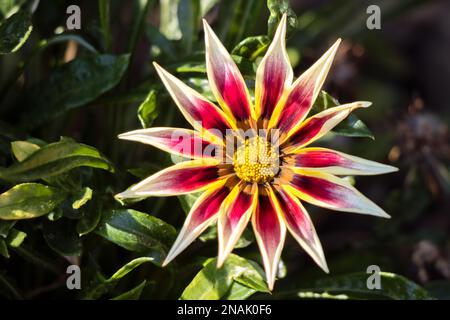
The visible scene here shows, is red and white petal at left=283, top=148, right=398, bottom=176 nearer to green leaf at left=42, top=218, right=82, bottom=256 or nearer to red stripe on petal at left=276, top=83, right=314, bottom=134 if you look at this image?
red stripe on petal at left=276, top=83, right=314, bottom=134

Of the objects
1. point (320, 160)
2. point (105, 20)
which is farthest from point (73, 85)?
point (320, 160)

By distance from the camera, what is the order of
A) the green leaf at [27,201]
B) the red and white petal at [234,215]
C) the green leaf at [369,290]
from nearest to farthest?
1. the red and white petal at [234,215]
2. the green leaf at [27,201]
3. the green leaf at [369,290]

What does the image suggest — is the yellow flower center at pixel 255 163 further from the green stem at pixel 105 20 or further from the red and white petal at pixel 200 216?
the green stem at pixel 105 20

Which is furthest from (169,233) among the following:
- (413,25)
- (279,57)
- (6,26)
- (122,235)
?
(413,25)

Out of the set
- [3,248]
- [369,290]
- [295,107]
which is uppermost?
[295,107]

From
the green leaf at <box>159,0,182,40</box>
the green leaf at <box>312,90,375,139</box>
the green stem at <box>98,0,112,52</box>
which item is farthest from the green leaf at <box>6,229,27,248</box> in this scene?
the green leaf at <box>159,0,182,40</box>

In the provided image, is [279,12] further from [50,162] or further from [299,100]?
[50,162]

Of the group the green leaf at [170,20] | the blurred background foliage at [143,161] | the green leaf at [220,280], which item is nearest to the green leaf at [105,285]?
the blurred background foliage at [143,161]
